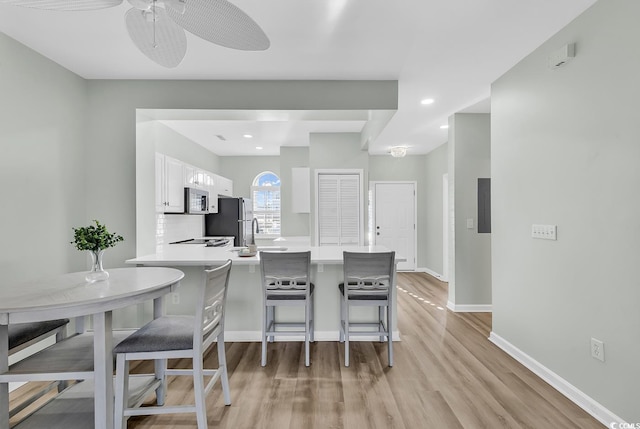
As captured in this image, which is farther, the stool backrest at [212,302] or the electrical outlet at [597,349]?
the electrical outlet at [597,349]

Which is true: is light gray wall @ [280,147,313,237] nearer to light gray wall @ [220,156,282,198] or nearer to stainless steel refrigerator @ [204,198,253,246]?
stainless steel refrigerator @ [204,198,253,246]

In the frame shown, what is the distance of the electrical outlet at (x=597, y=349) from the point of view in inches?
77.8

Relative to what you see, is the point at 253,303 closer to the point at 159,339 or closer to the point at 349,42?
the point at 159,339

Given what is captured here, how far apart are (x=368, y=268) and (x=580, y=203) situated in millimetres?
1519

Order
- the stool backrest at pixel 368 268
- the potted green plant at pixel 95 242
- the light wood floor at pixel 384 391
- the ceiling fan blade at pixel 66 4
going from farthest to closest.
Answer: the stool backrest at pixel 368 268
the light wood floor at pixel 384 391
the potted green plant at pixel 95 242
the ceiling fan blade at pixel 66 4

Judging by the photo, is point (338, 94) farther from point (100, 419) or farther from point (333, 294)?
point (100, 419)

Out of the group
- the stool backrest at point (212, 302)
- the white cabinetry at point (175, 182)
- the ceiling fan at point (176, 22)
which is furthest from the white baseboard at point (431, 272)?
the ceiling fan at point (176, 22)

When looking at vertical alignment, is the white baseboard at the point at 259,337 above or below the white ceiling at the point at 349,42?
below

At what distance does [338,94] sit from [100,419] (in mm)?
2928

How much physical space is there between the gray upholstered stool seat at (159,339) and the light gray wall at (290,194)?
13.8 ft

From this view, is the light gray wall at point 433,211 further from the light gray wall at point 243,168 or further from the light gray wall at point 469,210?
the light gray wall at point 243,168

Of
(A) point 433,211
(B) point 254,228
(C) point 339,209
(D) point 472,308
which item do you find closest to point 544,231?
(D) point 472,308

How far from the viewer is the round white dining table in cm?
151

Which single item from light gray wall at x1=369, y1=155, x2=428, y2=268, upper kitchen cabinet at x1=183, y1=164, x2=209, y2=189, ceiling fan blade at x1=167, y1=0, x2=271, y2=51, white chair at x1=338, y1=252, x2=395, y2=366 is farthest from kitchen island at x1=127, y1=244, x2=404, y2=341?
light gray wall at x1=369, y1=155, x2=428, y2=268
